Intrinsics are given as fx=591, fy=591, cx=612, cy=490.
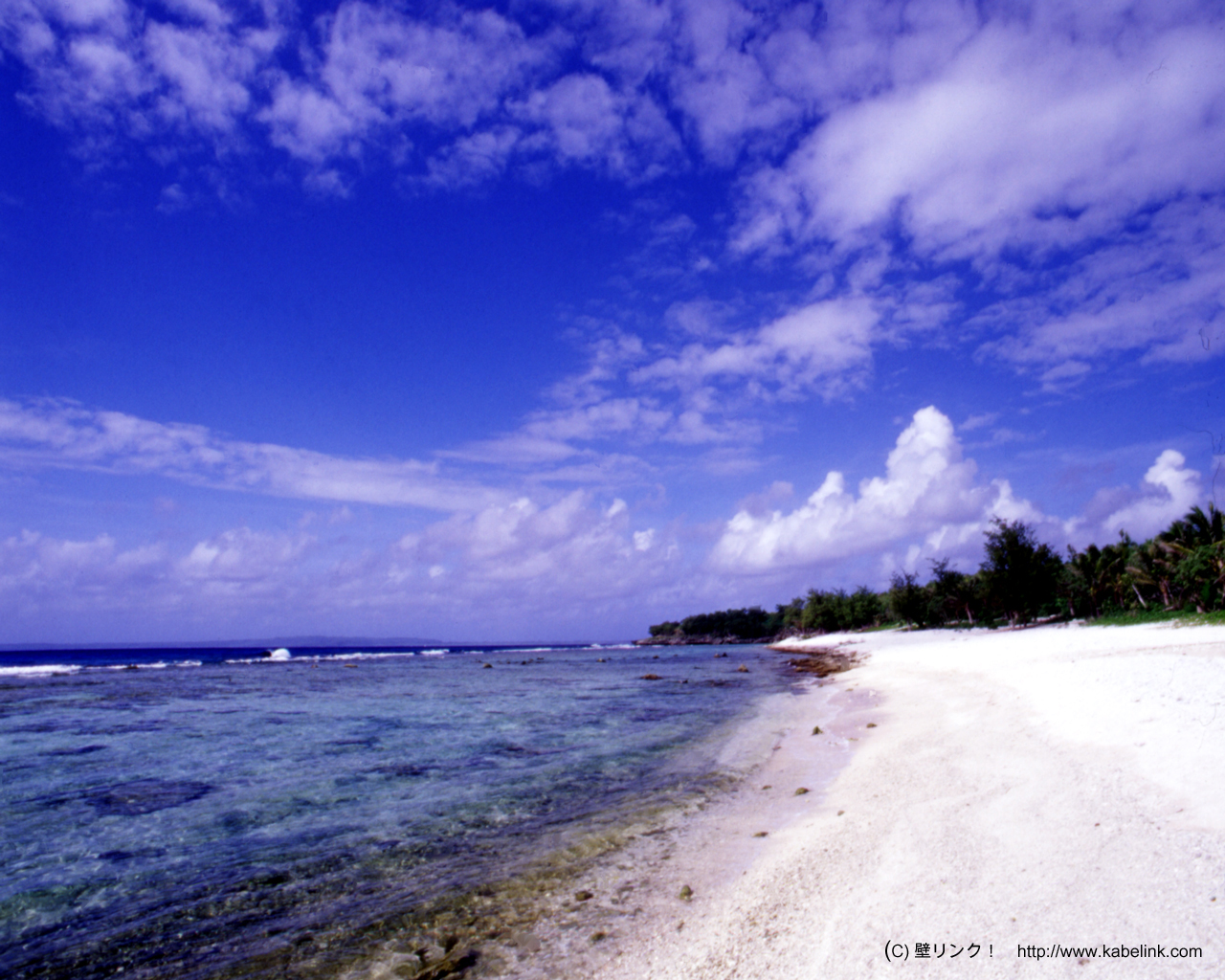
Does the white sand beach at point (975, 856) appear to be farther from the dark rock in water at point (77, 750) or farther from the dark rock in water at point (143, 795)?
the dark rock in water at point (77, 750)

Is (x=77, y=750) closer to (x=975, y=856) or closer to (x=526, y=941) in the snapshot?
(x=526, y=941)

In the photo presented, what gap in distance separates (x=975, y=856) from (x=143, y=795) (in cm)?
1627

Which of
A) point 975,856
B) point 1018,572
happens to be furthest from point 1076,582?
point 975,856

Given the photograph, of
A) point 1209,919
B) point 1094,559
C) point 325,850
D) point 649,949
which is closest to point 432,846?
point 325,850

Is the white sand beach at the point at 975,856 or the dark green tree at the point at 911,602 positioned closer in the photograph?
the white sand beach at the point at 975,856

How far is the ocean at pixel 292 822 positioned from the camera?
7180 mm

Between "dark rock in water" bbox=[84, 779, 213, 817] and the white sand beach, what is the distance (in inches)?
427

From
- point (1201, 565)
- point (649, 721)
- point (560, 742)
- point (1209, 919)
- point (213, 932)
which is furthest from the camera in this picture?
point (1201, 565)

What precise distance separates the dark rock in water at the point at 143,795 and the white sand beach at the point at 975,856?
35.6 ft

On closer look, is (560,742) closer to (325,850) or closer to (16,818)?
(325,850)

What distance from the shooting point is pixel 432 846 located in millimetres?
10102

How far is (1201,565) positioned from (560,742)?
4203 centimetres

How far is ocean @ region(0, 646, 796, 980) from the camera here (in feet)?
23.6

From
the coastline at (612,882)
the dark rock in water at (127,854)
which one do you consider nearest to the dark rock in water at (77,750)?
the dark rock in water at (127,854)
